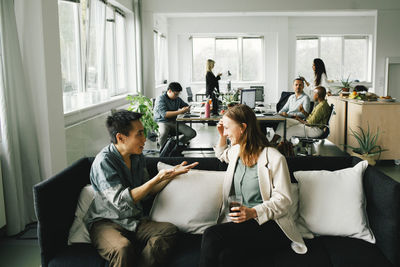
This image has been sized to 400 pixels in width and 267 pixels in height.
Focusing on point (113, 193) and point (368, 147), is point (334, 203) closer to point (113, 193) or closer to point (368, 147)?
point (113, 193)

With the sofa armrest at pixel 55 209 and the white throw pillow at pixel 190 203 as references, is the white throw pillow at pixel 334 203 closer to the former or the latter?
the white throw pillow at pixel 190 203

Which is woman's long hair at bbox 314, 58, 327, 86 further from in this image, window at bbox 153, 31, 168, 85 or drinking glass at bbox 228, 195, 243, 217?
drinking glass at bbox 228, 195, 243, 217

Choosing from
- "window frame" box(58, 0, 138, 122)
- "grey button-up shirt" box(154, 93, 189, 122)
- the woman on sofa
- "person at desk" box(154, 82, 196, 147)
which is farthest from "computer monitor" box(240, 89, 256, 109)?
the woman on sofa

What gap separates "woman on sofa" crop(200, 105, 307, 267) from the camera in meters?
2.22

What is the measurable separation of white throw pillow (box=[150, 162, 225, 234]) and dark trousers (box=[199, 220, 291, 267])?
10.4 inches

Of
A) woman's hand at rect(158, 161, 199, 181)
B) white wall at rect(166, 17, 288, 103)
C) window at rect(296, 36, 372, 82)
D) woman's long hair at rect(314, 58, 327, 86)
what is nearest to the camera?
Answer: woman's hand at rect(158, 161, 199, 181)

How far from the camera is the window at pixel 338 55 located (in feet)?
43.6

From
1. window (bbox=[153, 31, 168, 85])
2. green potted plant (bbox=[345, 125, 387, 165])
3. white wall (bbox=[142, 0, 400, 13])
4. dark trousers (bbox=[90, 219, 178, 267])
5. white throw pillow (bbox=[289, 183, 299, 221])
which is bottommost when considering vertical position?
green potted plant (bbox=[345, 125, 387, 165])

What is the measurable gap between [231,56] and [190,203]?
1152 centimetres

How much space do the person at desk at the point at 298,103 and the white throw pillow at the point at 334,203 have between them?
3.91 meters

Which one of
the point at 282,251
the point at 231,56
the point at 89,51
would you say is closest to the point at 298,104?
the point at 89,51

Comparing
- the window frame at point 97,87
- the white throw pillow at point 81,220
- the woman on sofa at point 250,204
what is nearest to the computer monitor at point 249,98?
the window frame at point 97,87

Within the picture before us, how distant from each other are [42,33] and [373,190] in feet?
10.1

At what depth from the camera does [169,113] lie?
21.4 ft
